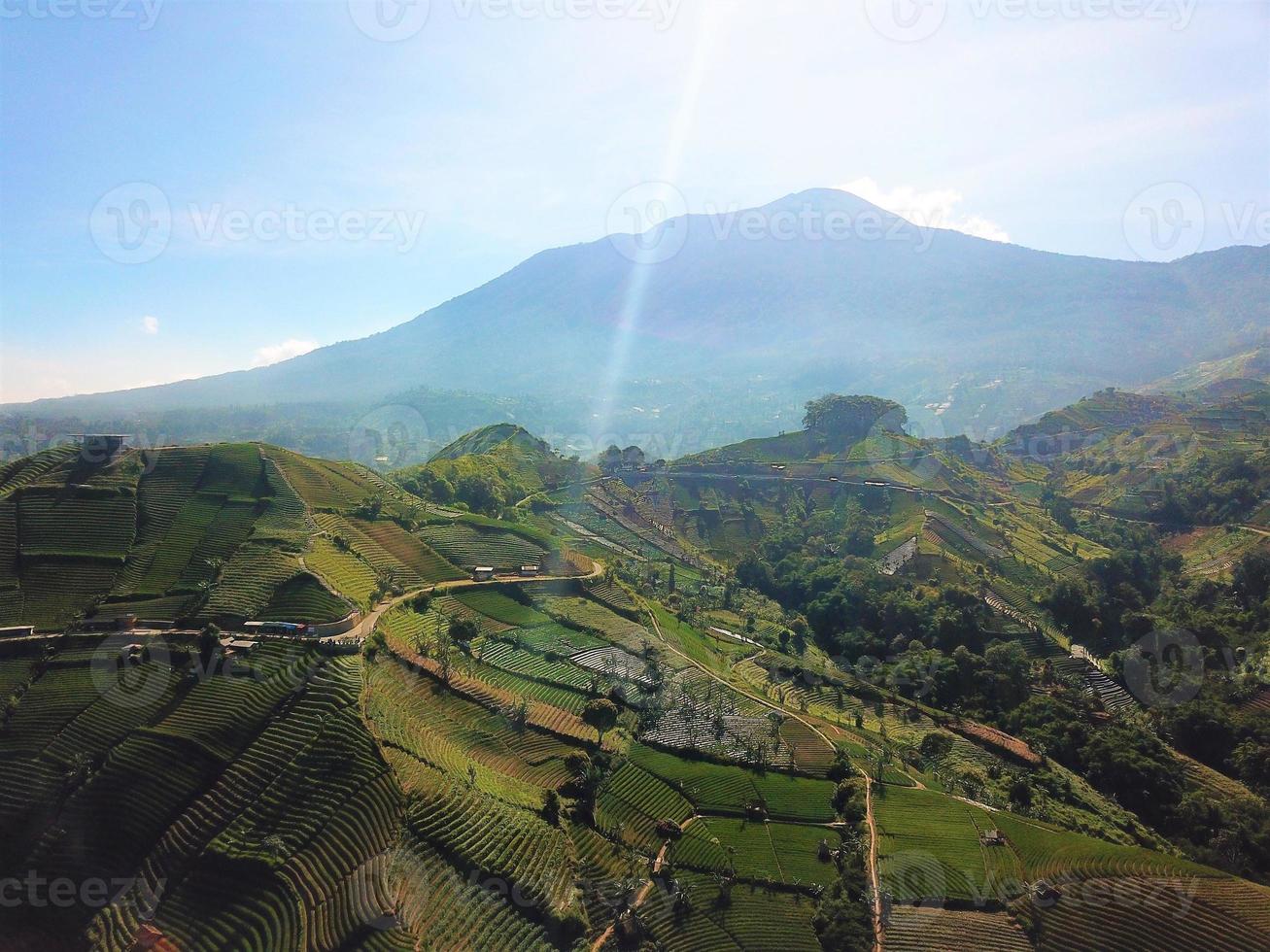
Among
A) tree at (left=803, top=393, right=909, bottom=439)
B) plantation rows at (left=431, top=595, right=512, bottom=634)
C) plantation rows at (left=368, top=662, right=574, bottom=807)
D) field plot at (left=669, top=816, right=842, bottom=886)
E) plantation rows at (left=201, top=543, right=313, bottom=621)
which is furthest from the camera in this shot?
tree at (left=803, top=393, right=909, bottom=439)

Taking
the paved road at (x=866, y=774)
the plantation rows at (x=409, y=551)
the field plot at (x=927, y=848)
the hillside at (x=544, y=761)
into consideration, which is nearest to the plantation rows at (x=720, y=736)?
the hillside at (x=544, y=761)

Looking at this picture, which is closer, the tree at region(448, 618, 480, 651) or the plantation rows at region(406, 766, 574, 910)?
the plantation rows at region(406, 766, 574, 910)

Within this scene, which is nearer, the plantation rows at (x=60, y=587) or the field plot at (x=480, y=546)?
the plantation rows at (x=60, y=587)

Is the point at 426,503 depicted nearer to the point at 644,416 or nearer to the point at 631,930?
the point at 631,930

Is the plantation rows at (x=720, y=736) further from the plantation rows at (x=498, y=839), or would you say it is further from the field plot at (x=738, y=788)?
the plantation rows at (x=498, y=839)

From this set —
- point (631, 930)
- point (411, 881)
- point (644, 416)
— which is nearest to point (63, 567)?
point (411, 881)

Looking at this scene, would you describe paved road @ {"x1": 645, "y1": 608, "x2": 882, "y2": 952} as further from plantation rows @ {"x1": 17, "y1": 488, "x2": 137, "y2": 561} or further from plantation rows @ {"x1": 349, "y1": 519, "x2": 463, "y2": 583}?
plantation rows @ {"x1": 17, "y1": 488, "x2": 137, "y2": 561}

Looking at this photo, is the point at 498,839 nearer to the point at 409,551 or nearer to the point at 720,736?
the point at 720,736

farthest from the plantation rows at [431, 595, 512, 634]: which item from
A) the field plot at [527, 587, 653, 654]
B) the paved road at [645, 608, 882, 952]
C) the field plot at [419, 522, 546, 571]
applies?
the paved road at [645, 608, 882, 952]

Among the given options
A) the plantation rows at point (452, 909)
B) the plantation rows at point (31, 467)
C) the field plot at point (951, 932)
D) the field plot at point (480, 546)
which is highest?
the plantation rows at point (31, 467)
